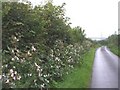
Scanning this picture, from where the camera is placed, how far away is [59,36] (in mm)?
21375

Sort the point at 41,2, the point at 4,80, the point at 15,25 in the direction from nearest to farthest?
the point at 4,80, the point at 15,25, the point at 41,2

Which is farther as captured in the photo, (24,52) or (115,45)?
(115,45)

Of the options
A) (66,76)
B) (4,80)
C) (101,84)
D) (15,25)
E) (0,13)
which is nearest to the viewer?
(4,80)

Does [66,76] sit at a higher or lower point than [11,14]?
lower

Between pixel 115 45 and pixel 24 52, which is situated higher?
pixel 115 45

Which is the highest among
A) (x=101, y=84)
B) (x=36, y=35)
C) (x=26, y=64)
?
(x=36, y=35)

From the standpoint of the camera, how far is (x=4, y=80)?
10.1 metres

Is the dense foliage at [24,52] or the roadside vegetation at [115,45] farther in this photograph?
A: the roadside vegetation at [115,45]

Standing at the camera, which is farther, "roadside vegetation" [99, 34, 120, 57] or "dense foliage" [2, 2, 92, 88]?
"roadside vegetation" [99, 34, 120, 57]

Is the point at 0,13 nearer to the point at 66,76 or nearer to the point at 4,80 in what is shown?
the point at 4,80

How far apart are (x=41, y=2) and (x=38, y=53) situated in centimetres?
667

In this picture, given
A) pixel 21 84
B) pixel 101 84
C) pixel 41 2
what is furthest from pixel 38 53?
pixel 41 2

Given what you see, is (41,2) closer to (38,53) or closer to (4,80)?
(38,53)

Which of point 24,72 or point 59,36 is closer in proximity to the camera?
point 24,72
